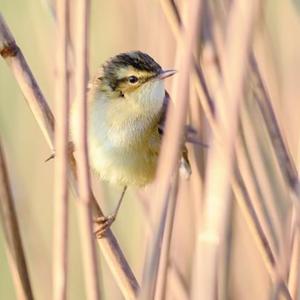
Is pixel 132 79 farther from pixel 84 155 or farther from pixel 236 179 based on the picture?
pixel 84 155

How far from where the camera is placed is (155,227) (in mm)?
1219

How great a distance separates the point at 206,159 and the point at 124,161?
0.67 ft

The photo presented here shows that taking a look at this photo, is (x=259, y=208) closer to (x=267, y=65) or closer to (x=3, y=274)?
(x=267, y=65)

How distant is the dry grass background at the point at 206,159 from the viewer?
1.22 meters

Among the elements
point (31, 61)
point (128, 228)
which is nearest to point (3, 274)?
point (128, 228)

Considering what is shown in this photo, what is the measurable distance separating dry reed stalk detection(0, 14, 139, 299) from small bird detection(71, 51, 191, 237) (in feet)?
1.06

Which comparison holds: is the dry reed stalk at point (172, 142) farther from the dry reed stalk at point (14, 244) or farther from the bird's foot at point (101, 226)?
the dry reed stalk at point (14, 244)

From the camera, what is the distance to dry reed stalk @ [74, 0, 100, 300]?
4.40 ft

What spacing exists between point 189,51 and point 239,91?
9cm

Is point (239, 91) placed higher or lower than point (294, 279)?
higher

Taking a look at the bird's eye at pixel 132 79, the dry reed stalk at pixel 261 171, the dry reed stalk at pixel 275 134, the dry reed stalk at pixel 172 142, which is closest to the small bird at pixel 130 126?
the bird's eye at pixel 132 79

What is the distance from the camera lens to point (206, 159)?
1.93 meters

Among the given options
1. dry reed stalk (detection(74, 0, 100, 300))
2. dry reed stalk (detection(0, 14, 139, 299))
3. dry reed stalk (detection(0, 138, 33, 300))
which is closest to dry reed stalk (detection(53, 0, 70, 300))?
dry reed stalk (detection(74, 0, 100, 300))

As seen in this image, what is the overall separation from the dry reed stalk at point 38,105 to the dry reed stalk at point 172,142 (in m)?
0.35
